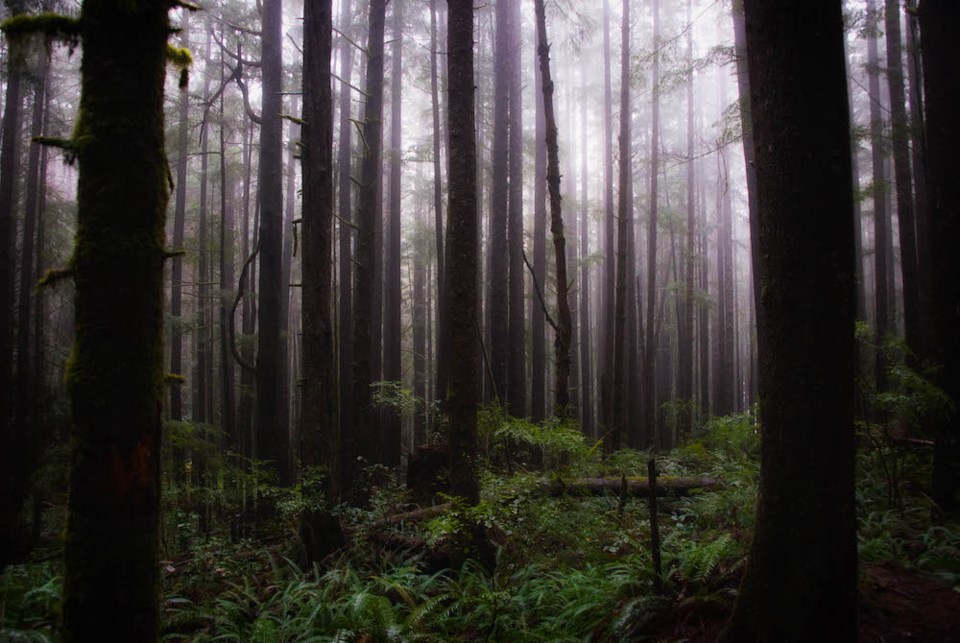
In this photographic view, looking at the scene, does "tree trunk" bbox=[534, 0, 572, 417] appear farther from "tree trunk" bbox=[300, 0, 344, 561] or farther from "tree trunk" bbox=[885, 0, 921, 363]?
"tree trunk" bbox=[885, 0, 921, 363]

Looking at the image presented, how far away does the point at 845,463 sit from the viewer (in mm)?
2877

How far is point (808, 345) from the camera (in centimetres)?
290

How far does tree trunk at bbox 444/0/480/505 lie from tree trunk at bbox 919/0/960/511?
16.2 ft

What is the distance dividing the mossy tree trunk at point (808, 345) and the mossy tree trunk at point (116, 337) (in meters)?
3.31

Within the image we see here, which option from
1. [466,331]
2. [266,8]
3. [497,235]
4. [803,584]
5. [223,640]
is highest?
[266,8]

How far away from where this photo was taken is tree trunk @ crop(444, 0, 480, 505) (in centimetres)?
577

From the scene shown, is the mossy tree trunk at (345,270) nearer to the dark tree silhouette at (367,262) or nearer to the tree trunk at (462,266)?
the dark tree silhouette at (367,262)

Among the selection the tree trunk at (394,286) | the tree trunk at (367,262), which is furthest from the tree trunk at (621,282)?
the tree trunk at (367,262)

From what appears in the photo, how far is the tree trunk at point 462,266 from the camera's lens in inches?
227

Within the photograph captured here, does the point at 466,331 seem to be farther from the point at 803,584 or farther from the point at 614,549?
the point at 803,584

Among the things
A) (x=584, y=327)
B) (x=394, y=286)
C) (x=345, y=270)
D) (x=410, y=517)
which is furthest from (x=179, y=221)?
(x=584, y=327)

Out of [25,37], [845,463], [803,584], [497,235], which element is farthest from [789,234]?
[497,235]

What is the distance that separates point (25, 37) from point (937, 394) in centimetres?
774

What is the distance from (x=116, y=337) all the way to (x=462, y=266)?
12.5 ft
